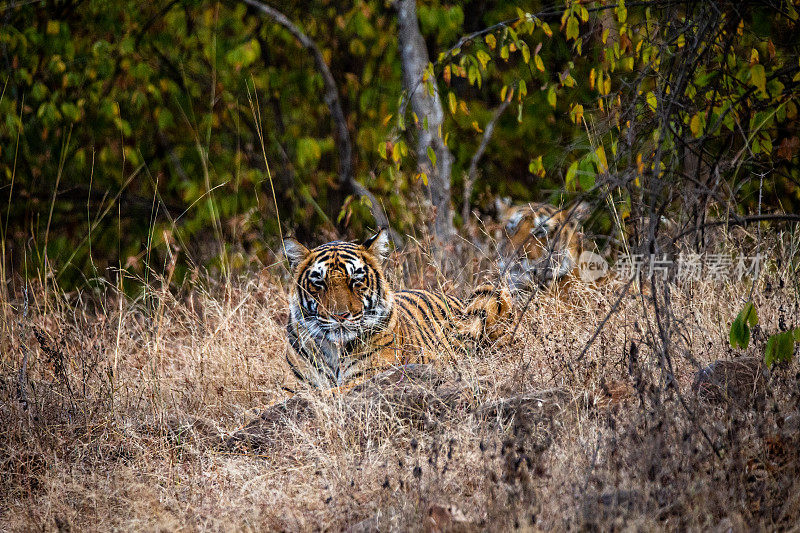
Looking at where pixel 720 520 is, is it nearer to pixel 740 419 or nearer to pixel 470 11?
pixel 740 419

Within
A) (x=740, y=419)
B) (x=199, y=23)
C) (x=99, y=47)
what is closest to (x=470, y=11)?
(x=199, y=23)

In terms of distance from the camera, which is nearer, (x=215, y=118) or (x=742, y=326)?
(x=742, y=326)

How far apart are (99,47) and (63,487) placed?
6083mm

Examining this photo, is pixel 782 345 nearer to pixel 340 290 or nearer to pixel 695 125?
pixel 695 125

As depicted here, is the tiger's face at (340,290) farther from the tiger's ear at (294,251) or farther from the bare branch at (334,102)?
the bare branch at (334,102)

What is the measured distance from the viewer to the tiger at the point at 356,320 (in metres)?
4.84

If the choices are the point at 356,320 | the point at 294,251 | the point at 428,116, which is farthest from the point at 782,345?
the point at 428,116

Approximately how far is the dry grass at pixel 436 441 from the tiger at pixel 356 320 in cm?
26

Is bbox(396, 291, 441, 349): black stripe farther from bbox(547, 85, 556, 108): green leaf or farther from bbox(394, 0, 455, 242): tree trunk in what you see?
bbox(394, 0, 455, 242): tree trunk

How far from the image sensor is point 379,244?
206 inches

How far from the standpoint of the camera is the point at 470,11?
35.7ft

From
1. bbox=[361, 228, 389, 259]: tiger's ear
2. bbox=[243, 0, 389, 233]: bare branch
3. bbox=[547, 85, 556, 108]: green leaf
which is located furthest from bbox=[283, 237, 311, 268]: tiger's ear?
bbox=[243, 0, 389, 233]: bare branch

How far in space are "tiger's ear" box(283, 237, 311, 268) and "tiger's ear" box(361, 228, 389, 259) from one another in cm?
40

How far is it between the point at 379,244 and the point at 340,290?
0.46 meters
